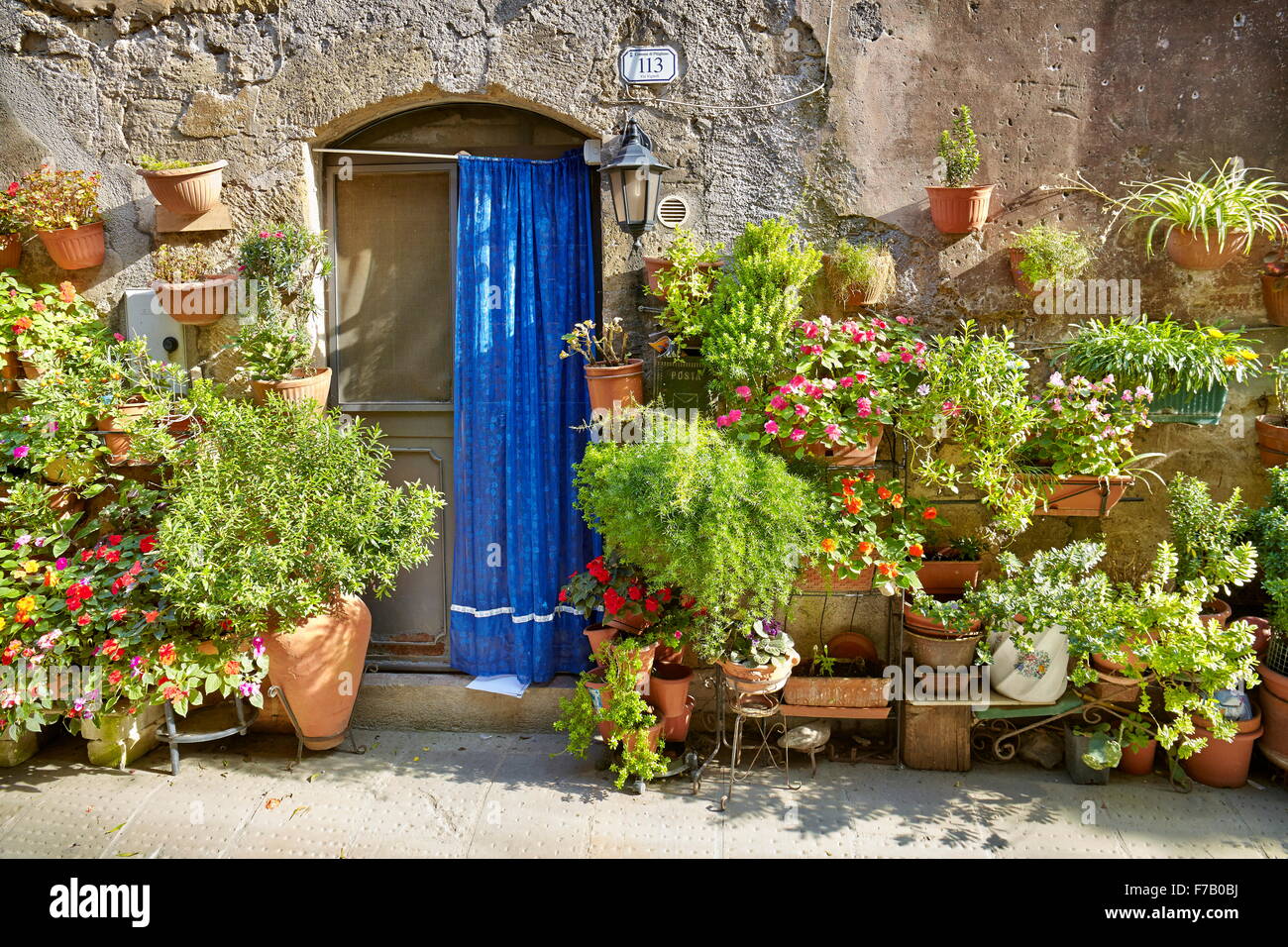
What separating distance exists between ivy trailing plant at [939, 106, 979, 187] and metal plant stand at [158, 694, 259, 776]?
4.45 meters

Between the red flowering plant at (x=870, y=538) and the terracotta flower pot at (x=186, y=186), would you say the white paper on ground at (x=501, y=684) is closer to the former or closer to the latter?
the red flowering plant at (x=870, y=538)

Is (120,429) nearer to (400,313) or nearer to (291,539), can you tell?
(291,539)

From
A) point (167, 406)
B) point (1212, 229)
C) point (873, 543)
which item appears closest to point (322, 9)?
point (167, 406)

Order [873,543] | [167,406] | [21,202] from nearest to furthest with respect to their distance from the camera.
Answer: [873,543], [167,406], [21,202]

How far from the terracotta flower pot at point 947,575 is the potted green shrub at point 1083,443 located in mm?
438

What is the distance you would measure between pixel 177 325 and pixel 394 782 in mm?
2727

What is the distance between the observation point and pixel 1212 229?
13.6 ft

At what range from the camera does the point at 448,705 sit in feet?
16.0

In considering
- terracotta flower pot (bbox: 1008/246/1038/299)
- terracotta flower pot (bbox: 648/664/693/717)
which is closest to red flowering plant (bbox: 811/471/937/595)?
terracotta flower pot (bbox: 648/664/693/717)

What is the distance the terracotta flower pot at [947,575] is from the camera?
4.38 m

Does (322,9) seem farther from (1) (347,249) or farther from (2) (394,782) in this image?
(2) (394,782)

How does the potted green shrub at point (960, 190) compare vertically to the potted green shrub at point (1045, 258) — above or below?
above

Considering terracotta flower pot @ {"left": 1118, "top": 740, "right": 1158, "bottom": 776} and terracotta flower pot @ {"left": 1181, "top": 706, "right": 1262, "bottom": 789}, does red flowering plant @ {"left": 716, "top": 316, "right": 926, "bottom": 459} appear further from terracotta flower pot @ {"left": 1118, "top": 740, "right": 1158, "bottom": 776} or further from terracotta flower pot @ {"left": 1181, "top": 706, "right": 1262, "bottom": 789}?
terracotta flower pot @ {"left": 1181, "top": 706, "right": 1262, "bottom": 789}

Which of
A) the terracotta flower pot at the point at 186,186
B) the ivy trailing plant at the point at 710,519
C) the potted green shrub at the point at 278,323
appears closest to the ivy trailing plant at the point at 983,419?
the ivy trailing plant at the point at 710,519
